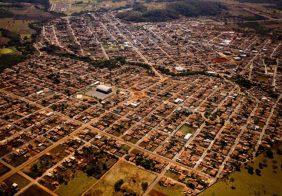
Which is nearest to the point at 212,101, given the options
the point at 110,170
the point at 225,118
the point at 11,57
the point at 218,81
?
the point at 225,118

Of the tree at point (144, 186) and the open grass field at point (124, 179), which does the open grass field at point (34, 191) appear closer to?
the open grass field at point (124, 179)

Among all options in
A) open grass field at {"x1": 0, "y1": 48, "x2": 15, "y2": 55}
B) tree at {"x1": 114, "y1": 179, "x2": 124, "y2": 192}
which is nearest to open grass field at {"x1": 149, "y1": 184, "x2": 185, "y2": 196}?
tree at {"x1": 114, "y1": 179, "x2": 124, "y2": 192}

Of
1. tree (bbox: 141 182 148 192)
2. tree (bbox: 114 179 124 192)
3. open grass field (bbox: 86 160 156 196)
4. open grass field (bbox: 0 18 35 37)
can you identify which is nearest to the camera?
open grass field (bbox: 86 160 156 196)

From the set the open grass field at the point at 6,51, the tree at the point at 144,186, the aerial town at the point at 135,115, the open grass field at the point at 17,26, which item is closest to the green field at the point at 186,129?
the aerial town at the point at 135,115

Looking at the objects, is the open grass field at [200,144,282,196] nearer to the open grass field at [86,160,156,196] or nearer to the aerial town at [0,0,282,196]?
the aerial town at [0,0,282,196]

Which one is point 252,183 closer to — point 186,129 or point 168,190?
point 168,190

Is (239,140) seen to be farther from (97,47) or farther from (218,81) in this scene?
(97,47)
